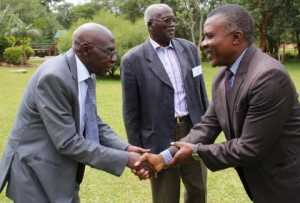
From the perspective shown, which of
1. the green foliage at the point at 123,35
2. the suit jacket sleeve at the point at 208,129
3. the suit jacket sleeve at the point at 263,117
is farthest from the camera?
the green foliage at the point at 123,35

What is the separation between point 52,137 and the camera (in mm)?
3408

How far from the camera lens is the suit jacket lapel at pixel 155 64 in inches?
189

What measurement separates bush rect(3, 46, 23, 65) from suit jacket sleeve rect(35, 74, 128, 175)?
89.2ft

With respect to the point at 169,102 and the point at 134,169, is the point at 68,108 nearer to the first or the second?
the point at 134,169

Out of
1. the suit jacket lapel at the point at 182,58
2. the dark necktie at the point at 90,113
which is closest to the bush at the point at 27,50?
the suit jacket lapel at the point at 182,58

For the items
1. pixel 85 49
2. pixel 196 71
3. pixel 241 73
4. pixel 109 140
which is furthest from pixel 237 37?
pixel 196 71

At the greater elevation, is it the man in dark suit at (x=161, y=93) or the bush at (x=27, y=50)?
the man in dark suit at (x=161, y=93)

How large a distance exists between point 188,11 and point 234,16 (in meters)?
30.7

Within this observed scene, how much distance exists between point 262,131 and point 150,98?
185 cm

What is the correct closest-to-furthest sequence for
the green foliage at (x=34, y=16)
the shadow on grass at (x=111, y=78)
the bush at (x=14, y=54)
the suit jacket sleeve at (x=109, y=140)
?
the suit jacket sleeve at (x=109, y=140)
the shadow on grass at (x=111, y=78)
the bush at (x=14, y=54)
the green foliage at (x=34, y=16)

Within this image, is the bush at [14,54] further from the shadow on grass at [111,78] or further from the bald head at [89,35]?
the bald head at [89,35]

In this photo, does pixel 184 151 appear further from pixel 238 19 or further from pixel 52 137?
pixel 238 19

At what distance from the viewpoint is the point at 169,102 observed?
4.80 metres

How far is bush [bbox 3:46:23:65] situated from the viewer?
29.7 m
